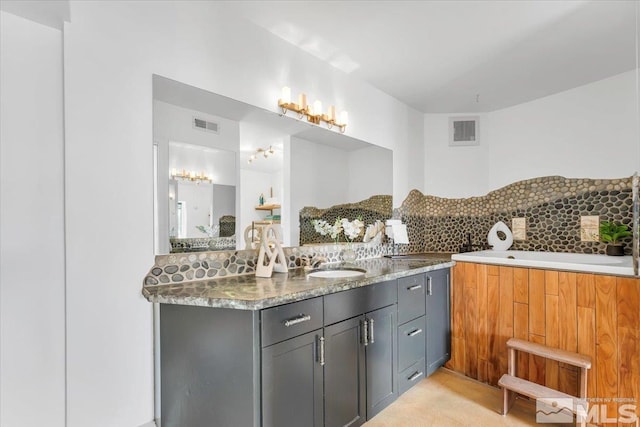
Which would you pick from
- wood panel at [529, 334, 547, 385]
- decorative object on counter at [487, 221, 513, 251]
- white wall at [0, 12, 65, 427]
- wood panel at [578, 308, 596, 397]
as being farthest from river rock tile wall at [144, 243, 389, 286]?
decorative object on counter at [487, 221, 513, 251]

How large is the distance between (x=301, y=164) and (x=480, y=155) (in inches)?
85.6

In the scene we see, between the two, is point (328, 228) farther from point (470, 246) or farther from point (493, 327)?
point (470, 246)

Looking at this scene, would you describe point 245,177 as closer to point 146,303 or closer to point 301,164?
point 301,164

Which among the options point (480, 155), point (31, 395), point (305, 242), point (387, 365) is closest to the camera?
point (31, 395)

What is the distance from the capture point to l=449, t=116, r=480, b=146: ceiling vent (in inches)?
137

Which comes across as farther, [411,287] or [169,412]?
[411,287]

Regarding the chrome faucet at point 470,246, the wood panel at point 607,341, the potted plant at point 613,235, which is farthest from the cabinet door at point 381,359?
the potted plant at point 613,235

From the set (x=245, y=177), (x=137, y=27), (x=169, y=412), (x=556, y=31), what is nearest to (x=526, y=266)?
(x=556, y=31)

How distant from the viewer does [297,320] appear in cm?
143

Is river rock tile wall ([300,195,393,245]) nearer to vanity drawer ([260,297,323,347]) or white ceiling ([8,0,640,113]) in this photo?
vanity drawer ([260,297,323,347])

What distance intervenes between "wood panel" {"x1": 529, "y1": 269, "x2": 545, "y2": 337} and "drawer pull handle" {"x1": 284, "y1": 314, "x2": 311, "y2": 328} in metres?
1.70

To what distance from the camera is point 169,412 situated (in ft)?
4.86

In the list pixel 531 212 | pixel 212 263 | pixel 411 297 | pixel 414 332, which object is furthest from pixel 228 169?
pixel 531 212

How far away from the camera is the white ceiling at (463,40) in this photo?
1865 millimetres
